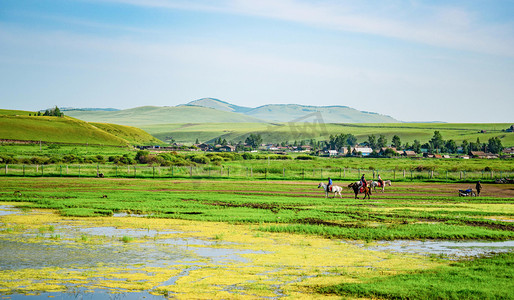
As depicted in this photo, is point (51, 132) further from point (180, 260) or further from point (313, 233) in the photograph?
point (180, 260)

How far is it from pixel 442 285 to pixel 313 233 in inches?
409

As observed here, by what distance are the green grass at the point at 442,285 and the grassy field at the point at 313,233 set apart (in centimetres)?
3

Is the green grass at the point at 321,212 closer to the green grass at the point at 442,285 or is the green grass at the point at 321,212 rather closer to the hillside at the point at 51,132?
the green grass at the point at 442,285

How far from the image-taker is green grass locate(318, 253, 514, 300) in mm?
14664

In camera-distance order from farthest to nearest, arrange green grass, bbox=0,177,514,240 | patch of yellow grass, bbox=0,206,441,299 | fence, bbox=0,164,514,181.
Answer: fence, bbox=0,164,514,181 < green grass, bbox=0,177,514,240 < patch of yellow grass, bbox=0,206,441,299

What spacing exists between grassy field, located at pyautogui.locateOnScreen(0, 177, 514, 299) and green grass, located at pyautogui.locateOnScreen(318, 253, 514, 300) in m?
0.03

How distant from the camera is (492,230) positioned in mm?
26078

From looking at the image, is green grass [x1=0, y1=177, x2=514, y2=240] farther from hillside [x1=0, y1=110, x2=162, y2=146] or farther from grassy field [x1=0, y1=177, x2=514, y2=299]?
hillside [x1=0, y1=110, x2=162, y2=146]

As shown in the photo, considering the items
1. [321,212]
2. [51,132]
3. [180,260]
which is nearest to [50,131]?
[51,132]

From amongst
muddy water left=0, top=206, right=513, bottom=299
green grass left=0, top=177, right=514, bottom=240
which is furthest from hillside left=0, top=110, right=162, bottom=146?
muddy water left=0, top=206, right=513, bottom=299

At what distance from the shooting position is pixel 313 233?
25406 mm

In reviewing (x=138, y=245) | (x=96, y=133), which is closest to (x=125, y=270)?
(x=138, y=245)

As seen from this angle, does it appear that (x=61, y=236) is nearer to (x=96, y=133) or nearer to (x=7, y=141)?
(x=7, y=141)

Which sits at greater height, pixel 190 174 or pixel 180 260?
pixel 180 260
